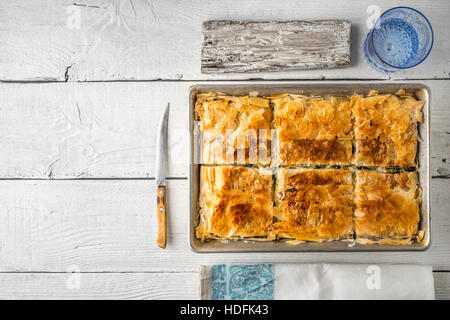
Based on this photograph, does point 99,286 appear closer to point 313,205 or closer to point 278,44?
point 313,205

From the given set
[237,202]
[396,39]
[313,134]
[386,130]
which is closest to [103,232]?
[237,202]

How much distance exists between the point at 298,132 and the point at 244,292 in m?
0.93

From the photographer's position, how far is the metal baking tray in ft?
5.84

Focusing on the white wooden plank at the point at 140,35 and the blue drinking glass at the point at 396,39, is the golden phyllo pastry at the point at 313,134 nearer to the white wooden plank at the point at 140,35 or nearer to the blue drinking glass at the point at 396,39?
the white wooden plank at the point at 140,35

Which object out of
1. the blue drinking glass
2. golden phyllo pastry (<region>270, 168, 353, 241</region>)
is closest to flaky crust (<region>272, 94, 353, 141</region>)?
golden phyllo pastry (<region>270, 168, 353, 241</region>)

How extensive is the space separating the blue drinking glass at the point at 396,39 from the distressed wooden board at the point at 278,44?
0.53 feet

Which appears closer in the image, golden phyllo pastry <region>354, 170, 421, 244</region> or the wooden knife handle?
golden phyllo pastry <region>354, 170, 421, 244</region>

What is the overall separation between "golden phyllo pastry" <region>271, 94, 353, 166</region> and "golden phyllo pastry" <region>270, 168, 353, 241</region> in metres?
0.07

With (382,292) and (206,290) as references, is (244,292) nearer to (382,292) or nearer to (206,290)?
(206,290)

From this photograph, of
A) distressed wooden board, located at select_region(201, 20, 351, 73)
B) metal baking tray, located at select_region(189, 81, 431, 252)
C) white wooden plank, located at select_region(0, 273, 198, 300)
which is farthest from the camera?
white wooden plank, located at select_region(0, 273, 198, 300)

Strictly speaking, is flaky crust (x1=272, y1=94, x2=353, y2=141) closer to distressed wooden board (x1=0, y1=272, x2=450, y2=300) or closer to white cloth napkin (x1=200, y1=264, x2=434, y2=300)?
white cloth napkin (x1=200, y1=264, x2=434, y2=300)

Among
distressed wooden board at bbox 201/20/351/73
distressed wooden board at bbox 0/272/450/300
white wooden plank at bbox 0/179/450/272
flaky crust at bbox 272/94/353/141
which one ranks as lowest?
distressed wooden board at bbox 0/272/450/300

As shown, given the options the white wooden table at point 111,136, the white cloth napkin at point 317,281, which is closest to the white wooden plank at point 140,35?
the white wooden table at point 111,136

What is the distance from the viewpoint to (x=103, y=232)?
212 centimetres
